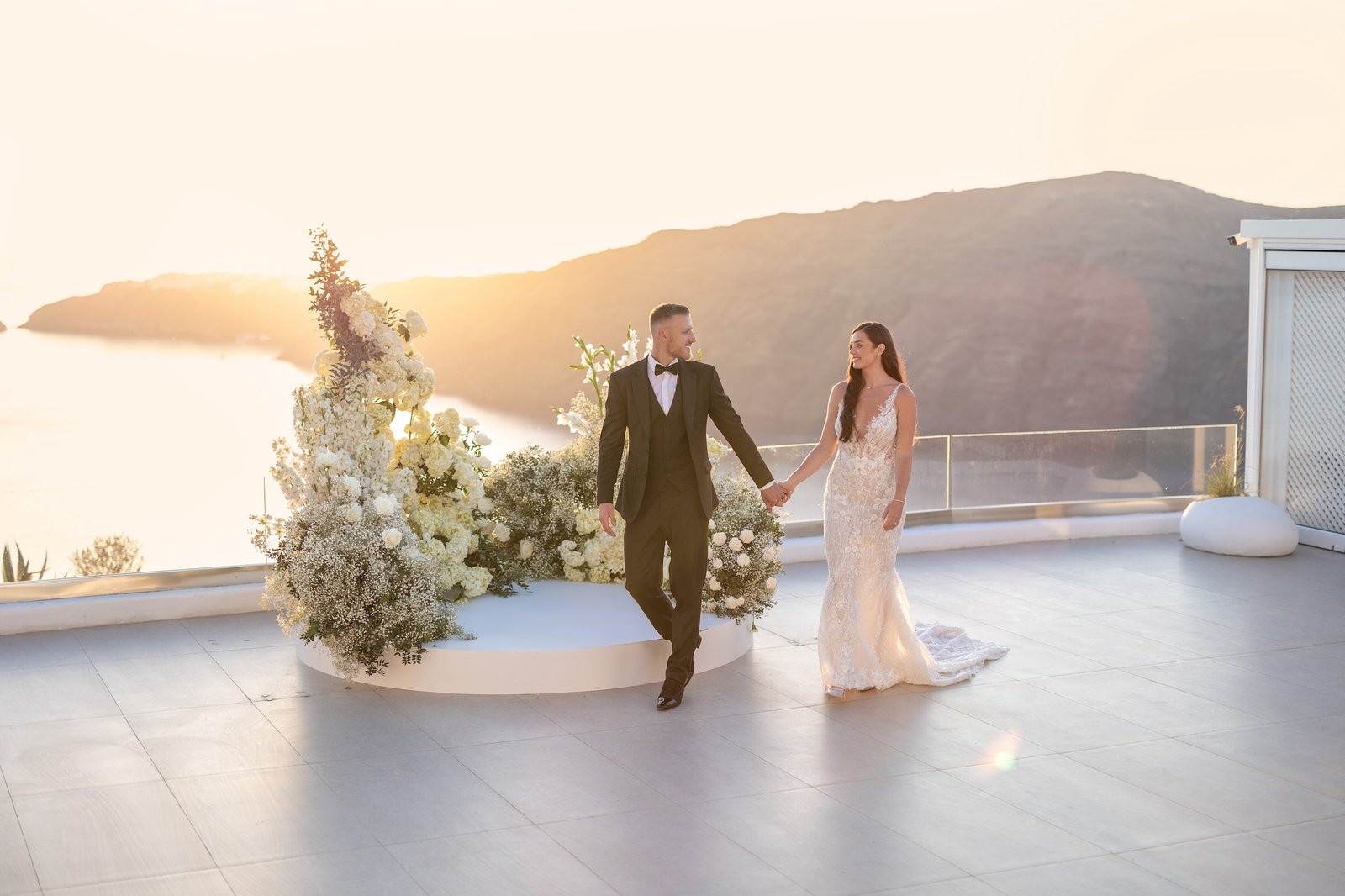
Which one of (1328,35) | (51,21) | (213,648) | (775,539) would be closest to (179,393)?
(213,648)

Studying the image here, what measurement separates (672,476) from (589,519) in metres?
1.75

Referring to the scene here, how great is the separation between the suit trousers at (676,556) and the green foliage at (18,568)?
4.62 m

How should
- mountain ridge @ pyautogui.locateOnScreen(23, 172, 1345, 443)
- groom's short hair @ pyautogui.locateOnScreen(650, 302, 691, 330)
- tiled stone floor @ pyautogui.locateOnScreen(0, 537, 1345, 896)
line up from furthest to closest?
mountain ridge @ pyautogui.locateOnScreen(23, 172, 1345, 443) → groom's short hair @ pyautogui.locateOnScreen(650, 302, 691, 330) → tiled stone floor @ pyautogui.locateOnScreen(0, 537, 1345, 896)

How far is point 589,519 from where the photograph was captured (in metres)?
8.38

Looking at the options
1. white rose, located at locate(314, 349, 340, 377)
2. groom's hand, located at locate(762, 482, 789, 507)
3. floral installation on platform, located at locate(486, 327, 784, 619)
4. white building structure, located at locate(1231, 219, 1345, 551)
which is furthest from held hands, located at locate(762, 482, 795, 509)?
white building structure, located at locate(1231, 219, 1345, 551)

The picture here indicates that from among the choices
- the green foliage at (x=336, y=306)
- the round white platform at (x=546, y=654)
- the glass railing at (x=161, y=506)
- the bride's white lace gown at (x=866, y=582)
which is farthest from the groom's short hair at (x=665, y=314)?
the glass railing at (x=161, y=506)

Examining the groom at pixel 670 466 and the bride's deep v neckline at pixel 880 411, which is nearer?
the groom at pixel 670 466

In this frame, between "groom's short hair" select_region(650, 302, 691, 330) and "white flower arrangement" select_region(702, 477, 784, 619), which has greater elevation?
"groom's short hair" select_region(650, 302, 691, 330)

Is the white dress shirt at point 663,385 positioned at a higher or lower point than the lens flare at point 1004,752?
higher

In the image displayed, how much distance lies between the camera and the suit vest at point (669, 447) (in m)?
6.71

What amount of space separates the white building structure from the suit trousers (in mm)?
7283

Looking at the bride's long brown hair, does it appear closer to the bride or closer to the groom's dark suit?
the bride

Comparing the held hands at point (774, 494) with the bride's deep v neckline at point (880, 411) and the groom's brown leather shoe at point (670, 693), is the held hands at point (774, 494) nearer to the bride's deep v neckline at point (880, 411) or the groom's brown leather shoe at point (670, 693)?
the bride's deep v neckline at point (880, 411)

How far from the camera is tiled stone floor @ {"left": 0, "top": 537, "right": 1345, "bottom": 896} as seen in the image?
4820mm
